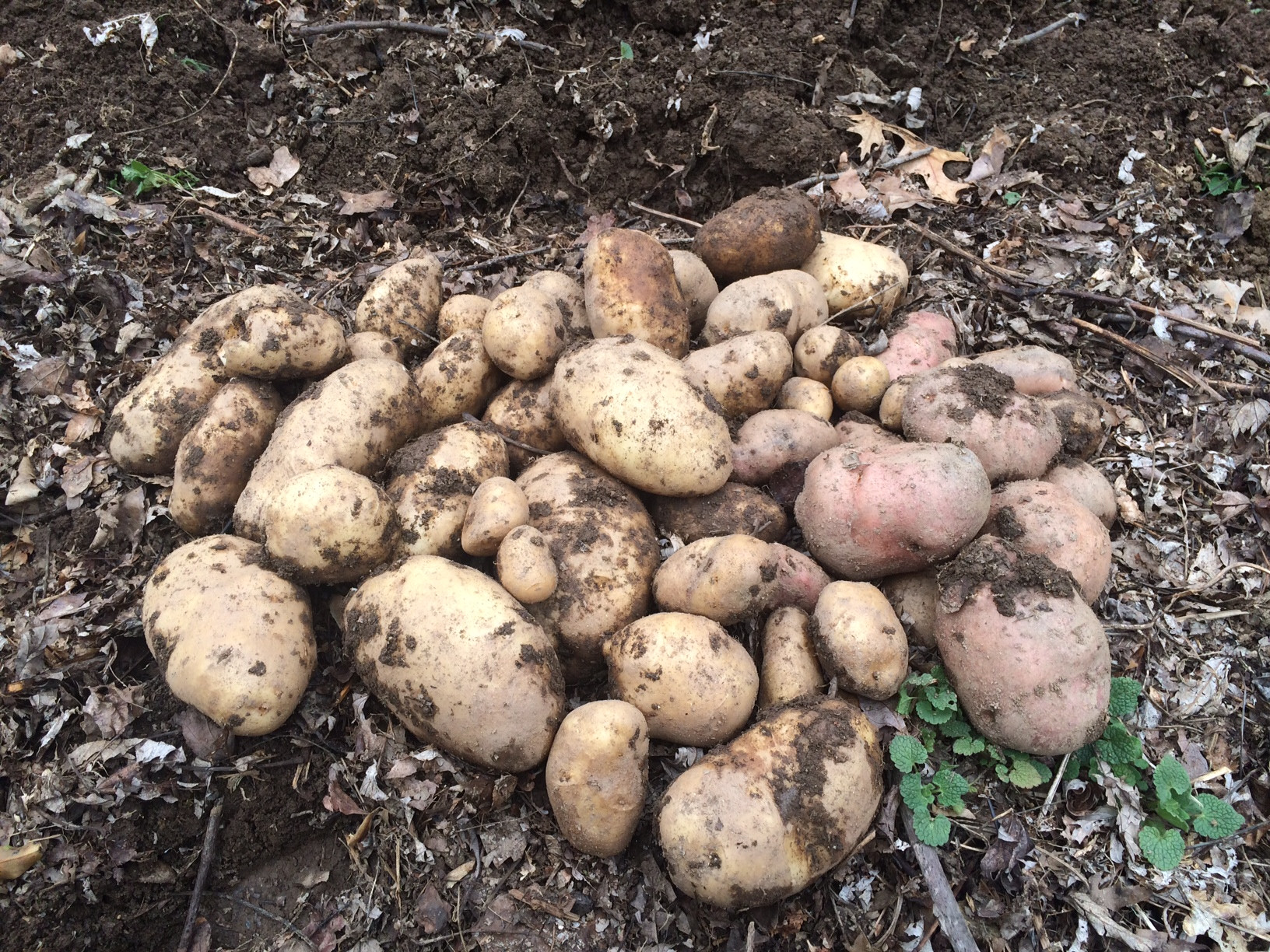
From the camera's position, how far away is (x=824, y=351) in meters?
3.30

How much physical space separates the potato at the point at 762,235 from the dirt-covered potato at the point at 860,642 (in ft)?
5.56

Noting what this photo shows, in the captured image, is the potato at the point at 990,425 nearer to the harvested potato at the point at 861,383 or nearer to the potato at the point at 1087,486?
the potato at the point at 1087,486

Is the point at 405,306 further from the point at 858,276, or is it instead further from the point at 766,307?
the point at 858,276

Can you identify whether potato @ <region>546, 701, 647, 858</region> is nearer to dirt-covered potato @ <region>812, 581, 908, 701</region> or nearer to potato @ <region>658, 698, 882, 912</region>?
potato @ <region>658, 698, 882, 912</region>

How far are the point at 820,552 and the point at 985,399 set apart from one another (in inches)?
33.9

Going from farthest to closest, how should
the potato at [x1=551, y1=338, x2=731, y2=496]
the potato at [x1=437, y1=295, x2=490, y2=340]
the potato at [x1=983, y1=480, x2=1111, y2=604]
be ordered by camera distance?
the potato at [x1=437, y1=295, x2=490, y2=340]
the potato at [x1=551, y1=338, x2=731, y2=496]
the potato at [x1=983, y1=480, x2=1111, y2=604]

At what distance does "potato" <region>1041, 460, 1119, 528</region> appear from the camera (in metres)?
2.91

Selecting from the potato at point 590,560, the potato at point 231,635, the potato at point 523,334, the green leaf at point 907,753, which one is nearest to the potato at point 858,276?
the potato at point 523,334

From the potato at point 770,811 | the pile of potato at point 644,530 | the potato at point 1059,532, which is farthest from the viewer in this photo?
the potato at point 1059,532

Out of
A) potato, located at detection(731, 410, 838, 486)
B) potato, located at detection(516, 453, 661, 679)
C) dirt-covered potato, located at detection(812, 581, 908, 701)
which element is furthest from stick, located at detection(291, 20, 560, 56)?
dirt-covered potato, located at detection(812, 581, 908, 701)

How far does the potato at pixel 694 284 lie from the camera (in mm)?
3549

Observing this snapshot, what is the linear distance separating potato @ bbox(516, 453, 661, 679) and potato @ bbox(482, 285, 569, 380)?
1.81ft

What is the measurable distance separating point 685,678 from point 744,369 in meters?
1.33

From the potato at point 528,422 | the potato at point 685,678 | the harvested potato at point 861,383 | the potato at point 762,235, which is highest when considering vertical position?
the potato at point 762,235
